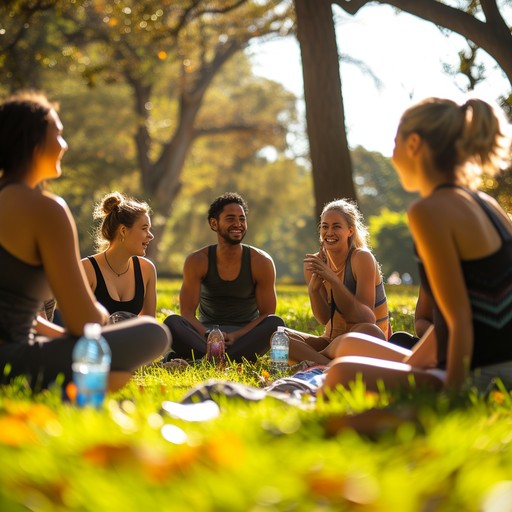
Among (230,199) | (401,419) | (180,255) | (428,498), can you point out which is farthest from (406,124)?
(180,255)

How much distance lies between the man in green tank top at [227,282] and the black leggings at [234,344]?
1 cm

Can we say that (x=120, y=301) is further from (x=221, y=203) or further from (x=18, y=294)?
(x=18, y=294)

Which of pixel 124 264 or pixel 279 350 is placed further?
pixel 124 264

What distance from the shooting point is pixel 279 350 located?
7.50 metres

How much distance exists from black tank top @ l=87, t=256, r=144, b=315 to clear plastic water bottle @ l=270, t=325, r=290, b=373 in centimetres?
130

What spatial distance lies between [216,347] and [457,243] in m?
3.94

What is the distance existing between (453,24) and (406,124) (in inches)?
286

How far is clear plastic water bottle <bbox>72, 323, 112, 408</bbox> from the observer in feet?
12.1

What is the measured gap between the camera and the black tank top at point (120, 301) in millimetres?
7949

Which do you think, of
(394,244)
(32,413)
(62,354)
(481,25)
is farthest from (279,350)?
(394,244)

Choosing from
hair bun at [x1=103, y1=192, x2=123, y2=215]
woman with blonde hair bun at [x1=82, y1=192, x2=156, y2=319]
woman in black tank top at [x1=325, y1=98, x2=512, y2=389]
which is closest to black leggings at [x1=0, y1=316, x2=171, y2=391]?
woman in black tank top at [x1=325, y1=98, x2=512, y2=389]

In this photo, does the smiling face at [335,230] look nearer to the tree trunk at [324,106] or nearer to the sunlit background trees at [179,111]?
the sunlit background trees at [179,111]

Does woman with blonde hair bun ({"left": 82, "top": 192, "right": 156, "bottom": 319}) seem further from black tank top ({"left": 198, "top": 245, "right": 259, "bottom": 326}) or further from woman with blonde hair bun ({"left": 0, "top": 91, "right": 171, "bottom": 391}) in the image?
woman with blonde hair bun ({"left": 0, "top": 91, "right": 171, "bottom": 391})

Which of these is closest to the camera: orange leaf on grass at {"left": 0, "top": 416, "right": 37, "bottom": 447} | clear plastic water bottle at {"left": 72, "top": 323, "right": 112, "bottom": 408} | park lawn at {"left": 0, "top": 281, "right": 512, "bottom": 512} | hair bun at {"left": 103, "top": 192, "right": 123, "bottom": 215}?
park lawn at {"left": 0, "top": 281, "right": 512, "bottom": 512}
